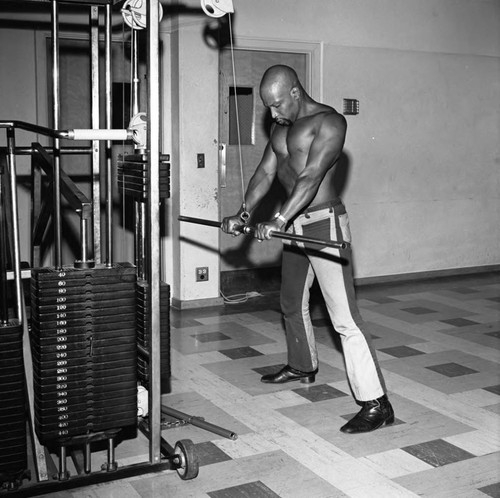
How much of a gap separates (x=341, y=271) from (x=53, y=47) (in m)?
1.65

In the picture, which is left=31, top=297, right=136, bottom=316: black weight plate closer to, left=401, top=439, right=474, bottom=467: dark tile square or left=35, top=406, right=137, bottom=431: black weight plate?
left=35, top=406, right=137, bottom=431: black weight plate

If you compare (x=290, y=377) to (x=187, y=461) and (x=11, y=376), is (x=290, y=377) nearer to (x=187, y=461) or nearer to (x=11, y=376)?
(x=187, y=461)

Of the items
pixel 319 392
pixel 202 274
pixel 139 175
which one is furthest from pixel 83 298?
pixel 202 274

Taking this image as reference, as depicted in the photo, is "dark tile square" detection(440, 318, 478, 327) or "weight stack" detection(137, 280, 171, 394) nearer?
"weight stack" detection(137, 280, 171, 394)

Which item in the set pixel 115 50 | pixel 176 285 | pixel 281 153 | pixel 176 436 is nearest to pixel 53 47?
pixel 281 153

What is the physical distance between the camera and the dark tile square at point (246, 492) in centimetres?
294

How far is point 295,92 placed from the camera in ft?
12.5

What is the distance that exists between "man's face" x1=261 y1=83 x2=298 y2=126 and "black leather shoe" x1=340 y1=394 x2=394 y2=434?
142cm

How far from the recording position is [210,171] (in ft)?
20.2

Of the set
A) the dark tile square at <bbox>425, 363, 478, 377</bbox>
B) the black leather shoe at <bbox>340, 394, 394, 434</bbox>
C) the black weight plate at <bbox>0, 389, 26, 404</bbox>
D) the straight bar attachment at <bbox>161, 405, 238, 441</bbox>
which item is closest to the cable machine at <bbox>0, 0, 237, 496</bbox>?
the black weight plate at <bbox>0, 389, 26, 404</bbox>

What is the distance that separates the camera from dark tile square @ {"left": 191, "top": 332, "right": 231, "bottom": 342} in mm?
5262

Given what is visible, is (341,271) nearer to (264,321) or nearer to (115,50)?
(264,321)

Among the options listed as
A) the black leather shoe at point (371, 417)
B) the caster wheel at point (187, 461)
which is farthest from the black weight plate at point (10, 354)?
the black leather shoe at point (371, 417)

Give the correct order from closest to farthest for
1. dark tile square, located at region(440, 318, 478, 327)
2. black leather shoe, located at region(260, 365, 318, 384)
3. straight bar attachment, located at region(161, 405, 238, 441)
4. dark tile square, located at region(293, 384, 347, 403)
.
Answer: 1. straight bar attachment, located at region(161, 405, 238, 441)
2. dark tile square, located at region(293, 384, 347, 403)
3. black leather shoe, located at region(260, 365, 318, 384)
4. dark tile square, located at region(440, 318, 478, 327)
